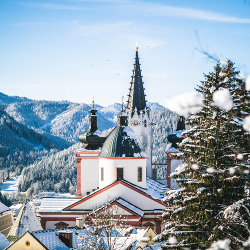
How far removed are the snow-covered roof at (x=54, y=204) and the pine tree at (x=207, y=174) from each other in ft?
62.8

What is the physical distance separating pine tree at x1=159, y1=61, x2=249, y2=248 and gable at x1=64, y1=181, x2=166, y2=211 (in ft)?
55.4

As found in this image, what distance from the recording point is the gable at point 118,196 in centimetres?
3353

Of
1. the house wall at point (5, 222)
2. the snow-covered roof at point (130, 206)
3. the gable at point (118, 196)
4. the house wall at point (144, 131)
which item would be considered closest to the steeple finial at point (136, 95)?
the house wall at point (144, 131)

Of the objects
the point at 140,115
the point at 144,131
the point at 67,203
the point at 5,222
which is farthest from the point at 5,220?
the point at 67,203

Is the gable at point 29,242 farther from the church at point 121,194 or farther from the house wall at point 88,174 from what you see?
the house wall at point 88,174

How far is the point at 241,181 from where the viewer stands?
15195 mm

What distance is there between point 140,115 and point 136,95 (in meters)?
2.61

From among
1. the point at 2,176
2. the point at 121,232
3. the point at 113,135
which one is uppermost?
Result: the point at 113,135

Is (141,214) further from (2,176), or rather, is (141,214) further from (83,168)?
(2,176)

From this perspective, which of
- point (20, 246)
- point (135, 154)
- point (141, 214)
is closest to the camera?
point (20, 246)

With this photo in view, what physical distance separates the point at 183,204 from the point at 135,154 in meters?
19.2

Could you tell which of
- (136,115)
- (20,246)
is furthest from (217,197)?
(136,115)

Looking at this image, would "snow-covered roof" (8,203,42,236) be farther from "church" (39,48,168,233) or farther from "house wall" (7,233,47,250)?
"house wall" (7,233,47,250)

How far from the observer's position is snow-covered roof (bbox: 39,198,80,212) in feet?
112
